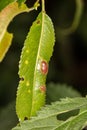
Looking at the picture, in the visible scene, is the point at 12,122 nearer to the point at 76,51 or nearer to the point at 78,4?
the point at 78,4

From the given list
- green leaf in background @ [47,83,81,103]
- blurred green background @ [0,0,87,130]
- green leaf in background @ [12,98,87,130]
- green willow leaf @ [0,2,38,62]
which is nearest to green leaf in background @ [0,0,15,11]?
green willow leaf @ [0,2,38,62]

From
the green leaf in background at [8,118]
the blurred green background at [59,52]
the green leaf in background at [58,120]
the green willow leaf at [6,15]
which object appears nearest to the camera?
the green leaf in background at [58,120]

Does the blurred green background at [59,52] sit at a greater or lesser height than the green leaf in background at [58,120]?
greater

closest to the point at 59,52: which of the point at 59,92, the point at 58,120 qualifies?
the point at 59,92

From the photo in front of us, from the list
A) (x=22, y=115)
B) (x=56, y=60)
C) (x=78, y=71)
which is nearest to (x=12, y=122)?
(x=22, y=115)

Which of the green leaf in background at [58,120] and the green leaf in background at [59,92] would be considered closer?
the green leaf in background at [58,120]

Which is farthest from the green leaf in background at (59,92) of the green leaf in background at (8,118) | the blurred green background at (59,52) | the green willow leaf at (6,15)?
the green willow leaf at (6,15)

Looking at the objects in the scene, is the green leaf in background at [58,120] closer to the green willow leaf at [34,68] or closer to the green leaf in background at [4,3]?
the green willow leaf at [34,68]
